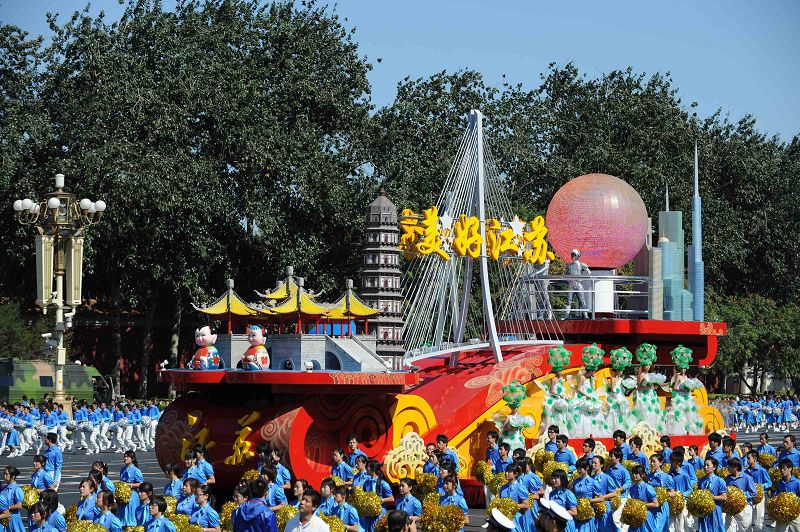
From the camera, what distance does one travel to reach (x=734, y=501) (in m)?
17.2

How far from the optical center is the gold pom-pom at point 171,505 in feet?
48.1

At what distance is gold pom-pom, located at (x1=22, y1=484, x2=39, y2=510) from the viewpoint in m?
15.8

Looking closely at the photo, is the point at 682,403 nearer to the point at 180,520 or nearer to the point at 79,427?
the point at 180,520

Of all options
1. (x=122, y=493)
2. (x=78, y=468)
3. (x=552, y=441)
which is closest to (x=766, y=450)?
(x=552, y=441)

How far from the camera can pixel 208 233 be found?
4200 cm

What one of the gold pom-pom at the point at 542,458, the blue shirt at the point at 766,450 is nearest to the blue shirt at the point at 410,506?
the gold pom-pom at the point at 542,458

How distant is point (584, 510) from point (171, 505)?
16.4ft

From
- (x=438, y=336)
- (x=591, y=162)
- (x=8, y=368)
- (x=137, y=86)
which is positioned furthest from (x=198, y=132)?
(x=438, y=336)

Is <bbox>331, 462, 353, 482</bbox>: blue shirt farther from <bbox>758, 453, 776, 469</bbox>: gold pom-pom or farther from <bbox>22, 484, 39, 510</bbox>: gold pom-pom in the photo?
<bbox>758, 453, 776, 469</bbox>: gold pom-pom

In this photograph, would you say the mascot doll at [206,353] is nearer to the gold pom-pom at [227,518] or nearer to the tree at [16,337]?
the gold pom-pom at [227,518]

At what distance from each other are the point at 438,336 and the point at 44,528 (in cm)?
1294

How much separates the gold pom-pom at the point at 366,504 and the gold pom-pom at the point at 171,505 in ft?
7.30

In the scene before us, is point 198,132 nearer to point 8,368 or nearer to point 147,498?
→ point 8,368

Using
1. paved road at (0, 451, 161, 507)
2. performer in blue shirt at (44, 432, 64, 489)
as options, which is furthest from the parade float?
paved road at (0, 451, 161, 507)
